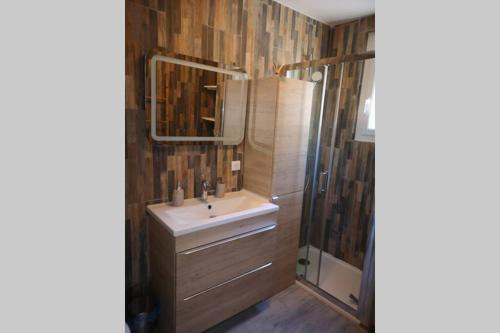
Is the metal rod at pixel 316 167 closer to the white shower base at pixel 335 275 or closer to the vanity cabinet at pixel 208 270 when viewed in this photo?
the white shower base at pixel 335 275

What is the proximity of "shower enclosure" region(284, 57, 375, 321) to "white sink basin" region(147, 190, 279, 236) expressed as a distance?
75 cm

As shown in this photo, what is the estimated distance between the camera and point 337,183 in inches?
113

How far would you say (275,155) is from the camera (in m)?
2.13

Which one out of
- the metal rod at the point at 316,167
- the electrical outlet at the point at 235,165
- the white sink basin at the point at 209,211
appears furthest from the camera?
the metal rod at the point at 316,167

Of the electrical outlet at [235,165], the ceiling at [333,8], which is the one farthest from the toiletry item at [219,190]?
the ceiling at [333,8]

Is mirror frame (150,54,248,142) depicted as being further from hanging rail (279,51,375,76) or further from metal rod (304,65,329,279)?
metal rod (304,65,329,279)

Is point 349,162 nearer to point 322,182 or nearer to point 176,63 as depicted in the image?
point 322,182

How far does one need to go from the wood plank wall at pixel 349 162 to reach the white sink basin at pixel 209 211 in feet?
3.13

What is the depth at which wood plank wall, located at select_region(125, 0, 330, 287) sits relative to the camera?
5.63 ft

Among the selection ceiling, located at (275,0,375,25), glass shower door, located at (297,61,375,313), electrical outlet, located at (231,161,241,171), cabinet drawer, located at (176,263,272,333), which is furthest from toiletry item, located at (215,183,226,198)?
ceiling, located at (275,0,375,25)

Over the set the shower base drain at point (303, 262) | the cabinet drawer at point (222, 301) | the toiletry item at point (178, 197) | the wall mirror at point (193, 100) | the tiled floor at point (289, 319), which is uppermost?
the wall mirror at point (193, 100)

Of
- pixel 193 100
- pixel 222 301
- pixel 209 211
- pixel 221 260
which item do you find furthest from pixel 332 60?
pixel 222 301

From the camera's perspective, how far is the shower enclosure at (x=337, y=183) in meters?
2.54

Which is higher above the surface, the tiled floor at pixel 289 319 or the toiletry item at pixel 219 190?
the toiletry item at pixel 219 190
